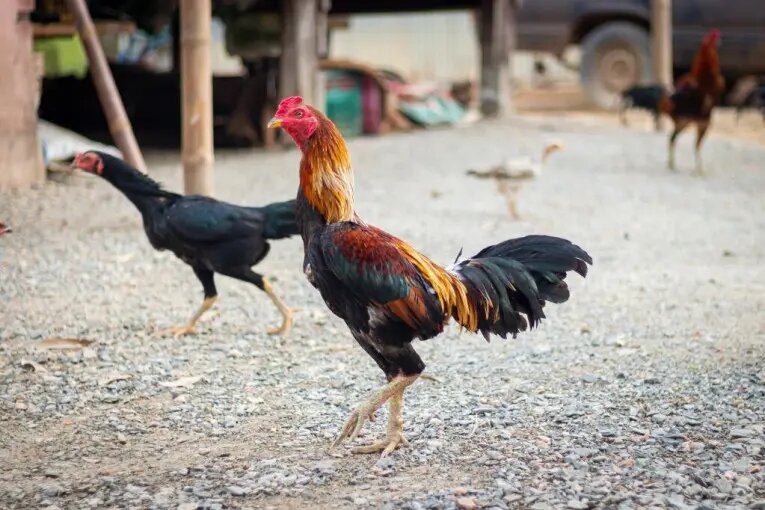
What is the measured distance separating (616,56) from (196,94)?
44.2 feet

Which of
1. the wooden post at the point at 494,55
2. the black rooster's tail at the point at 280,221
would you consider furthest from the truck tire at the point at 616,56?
the black rooster's tail at the point at 280,221

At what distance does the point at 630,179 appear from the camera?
1222cm

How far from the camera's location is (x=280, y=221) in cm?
586

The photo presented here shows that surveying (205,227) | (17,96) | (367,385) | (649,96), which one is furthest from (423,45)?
(367,385)

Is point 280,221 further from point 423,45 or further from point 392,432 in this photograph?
point 423,45

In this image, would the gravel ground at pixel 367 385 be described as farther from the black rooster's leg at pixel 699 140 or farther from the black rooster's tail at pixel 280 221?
the black rooster's leg at pixel 699 140

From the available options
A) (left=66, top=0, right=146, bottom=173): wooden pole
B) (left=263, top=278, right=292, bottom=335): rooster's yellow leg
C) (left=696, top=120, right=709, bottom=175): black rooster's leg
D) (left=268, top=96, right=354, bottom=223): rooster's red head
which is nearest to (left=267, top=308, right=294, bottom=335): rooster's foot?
(left=263, top=278, right=292, bottom=335): rooster's yellow leg

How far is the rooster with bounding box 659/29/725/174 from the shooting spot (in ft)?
41.5

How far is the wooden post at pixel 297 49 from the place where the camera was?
45.1 ft

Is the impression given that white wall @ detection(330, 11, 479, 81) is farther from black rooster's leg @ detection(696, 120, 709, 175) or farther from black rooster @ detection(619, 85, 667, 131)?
black rooster's leg @ detection(696, 120, 709, 175)

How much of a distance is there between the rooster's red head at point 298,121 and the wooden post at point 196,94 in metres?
4.48

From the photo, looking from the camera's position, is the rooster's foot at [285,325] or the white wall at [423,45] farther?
the white wall at [423,45]

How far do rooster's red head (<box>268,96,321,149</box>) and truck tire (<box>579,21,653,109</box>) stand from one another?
1678 centimetres

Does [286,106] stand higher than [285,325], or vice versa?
[286,106]
